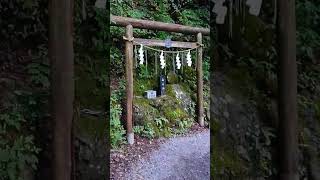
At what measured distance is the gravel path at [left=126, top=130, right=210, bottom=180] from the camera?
4148mm

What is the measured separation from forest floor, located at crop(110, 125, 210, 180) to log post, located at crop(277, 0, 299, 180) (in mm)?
2495

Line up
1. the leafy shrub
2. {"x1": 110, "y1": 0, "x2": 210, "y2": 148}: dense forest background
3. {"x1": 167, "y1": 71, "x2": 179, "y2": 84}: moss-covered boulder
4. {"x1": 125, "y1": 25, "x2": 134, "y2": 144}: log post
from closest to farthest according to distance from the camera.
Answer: {"x1": 125, "y1": 25, "x2": 134, "y2": 144}: log post
the leafy shrub
{"x1": 110, "y1": 0, "x2": 210, "y2": 148}: dense forest background
{"x1": 167, "y1": 71, "x2": 179, "y2": 84}: moss-covered boulder

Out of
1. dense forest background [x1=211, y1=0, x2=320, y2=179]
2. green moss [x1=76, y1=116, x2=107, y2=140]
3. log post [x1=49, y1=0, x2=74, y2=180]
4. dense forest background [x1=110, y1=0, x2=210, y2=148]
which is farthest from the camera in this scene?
dense forest background [x1=110, y1=0, x2=210, y2=148]

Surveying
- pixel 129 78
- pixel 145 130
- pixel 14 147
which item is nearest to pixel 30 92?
pixel 14 147

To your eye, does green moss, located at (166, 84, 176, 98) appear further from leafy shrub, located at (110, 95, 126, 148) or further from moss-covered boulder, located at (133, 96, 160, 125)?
leafy shrub, located at (110, 95, 126, 148)

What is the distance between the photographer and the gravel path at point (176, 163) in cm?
415

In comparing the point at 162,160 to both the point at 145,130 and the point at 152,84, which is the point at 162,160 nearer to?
the point at 145,130

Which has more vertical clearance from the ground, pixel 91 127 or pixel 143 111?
pixel 91 127

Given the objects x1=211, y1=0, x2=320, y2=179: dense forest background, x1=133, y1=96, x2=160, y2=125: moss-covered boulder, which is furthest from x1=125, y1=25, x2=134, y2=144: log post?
x1=211, y1=0, x2=320, y2=179: dense forest background

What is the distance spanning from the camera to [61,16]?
1.44m

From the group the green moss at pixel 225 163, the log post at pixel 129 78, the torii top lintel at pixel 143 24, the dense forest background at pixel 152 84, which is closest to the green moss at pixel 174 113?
the dense forest background at pixel 152 84

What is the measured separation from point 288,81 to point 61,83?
106 cm

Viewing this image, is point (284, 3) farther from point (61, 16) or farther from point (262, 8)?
point (61, 16)

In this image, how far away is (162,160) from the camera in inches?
178
